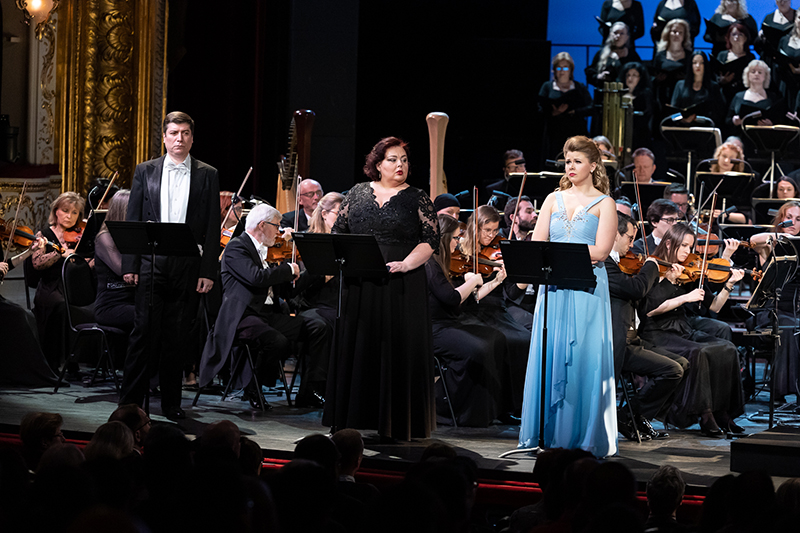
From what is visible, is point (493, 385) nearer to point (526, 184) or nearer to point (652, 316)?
point (652, 316)

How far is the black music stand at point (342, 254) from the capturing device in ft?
16.3

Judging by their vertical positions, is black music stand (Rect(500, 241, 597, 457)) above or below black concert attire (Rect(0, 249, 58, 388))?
above

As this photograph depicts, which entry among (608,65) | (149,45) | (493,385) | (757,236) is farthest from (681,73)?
(493,385)

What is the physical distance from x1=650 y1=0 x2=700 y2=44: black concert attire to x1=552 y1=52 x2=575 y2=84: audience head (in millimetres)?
1286

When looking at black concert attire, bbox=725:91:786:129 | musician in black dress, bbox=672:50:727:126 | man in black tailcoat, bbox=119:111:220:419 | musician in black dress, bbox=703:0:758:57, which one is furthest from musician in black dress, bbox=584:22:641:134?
man in black tailcoat, bbox=119:111:220:419

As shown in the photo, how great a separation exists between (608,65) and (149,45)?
5374 millimetres

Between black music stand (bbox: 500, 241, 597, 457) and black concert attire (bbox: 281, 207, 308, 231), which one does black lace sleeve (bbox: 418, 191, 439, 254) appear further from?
black concert attire (bbox: 281, 207, 308, 231)

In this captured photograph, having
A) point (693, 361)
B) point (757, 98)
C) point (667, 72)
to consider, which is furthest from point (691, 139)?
point (693, 361)

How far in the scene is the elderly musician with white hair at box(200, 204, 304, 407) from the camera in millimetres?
6352

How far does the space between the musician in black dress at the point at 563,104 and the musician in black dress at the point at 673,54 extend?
919 millimetres

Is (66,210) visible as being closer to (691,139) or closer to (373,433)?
(373,433)

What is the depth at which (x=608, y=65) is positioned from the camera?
481 inches

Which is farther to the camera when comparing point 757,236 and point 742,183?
point 742,183

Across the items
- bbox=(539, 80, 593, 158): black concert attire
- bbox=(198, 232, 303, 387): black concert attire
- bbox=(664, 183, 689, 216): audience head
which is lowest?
bbox=(198, 232, 303, 387): black concert attire
